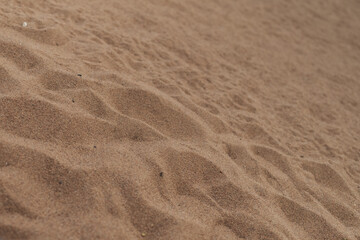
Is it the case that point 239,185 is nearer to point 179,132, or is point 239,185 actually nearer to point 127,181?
point 179,132

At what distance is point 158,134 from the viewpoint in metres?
2.22

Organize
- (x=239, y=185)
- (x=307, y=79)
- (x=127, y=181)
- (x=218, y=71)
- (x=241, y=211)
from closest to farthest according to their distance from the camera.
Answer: (x=127, y=181)
(x=241, y=211)
(x=239, y=185)
(x=218, y=71)
(x=307, y=79)

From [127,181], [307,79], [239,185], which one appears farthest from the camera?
[307,79]

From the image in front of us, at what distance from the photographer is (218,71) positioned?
349 centimetres

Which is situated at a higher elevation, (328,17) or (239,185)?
(328,17)

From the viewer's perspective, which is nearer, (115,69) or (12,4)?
(115,69)

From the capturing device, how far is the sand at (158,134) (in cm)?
171

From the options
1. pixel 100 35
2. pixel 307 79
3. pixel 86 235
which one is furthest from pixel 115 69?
pixel 307 79

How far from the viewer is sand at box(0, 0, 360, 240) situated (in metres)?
1.71

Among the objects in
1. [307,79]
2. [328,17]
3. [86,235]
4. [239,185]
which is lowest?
[86,235]

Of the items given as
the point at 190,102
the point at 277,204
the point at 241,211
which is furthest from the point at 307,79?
the point at 241,211

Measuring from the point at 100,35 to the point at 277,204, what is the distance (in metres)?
2.05

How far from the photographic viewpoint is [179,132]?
7.74 feet

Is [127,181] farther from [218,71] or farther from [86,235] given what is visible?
[218,71]
